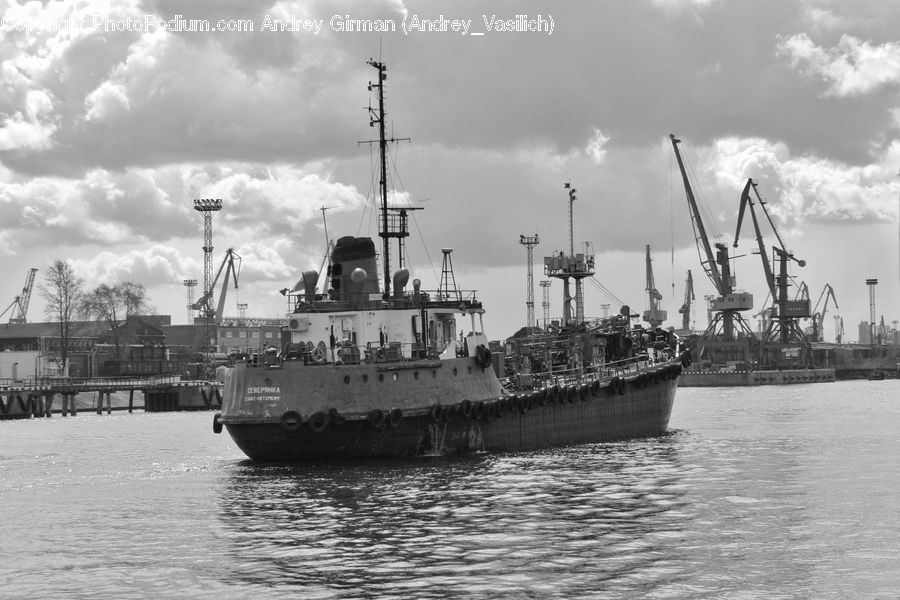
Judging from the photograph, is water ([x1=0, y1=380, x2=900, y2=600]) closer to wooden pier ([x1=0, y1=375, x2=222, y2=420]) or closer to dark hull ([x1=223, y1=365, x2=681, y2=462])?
dark hull ([x1=223, y1=365, x2=681, y2=462])

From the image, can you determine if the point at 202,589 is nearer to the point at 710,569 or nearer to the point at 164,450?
the point at 710,569

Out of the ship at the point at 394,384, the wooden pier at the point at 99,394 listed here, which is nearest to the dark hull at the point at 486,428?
the ship at the point at 394,384

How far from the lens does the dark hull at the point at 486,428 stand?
1613 inches

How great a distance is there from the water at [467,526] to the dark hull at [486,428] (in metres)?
0.88

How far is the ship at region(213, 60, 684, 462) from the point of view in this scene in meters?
40.8

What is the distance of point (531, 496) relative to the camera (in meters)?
34.1

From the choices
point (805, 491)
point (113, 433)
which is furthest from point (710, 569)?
point (113, 433)

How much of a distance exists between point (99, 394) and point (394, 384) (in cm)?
8072

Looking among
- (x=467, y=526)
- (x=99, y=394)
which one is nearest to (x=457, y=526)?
(x=467, y=526)

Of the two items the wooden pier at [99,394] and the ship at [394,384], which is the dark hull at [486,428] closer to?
the ship at [394,384]

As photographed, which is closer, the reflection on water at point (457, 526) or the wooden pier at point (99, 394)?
the reflection on water at point (457, 526)

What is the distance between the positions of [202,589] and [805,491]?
1927 cm

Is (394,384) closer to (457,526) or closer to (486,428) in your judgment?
(486,428)

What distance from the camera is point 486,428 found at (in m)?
45.6
